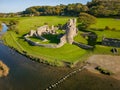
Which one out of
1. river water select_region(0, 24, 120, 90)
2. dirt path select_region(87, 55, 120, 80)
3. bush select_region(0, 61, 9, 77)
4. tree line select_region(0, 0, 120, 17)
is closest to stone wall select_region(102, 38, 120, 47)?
dirt path select_region(87, 55, 120, 80)

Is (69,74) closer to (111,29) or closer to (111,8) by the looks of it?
(111,29)

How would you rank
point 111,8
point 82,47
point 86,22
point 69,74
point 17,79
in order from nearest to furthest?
point 17,79
point 69,74
point 82,47
point 86,22
point 111,8

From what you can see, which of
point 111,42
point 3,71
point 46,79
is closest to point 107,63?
point 111,42

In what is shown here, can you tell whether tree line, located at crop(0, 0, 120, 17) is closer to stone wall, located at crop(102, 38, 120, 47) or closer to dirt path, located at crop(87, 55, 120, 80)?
stone wall, located at crop(102, 38, 120, 47)

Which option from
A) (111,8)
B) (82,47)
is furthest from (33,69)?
(111,8)

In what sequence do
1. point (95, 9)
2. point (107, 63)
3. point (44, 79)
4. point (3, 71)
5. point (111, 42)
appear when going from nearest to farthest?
point (44, 79)
point (3, 71)
point (107, 63)
point (111, 42)
point (95, 9)

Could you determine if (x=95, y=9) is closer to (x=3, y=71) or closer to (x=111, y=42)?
(x=111, y=42)

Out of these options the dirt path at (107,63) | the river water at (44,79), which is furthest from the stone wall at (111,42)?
the river water at (44,79)
